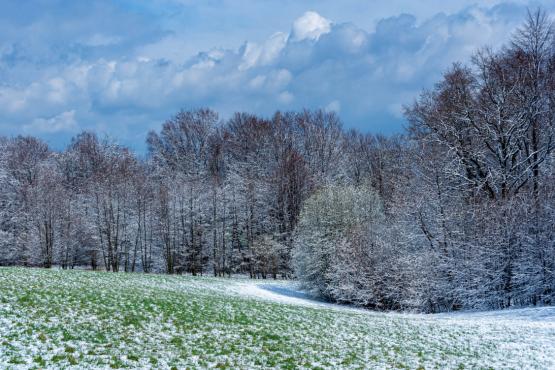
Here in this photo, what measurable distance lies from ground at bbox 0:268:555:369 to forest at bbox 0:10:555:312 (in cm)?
1094

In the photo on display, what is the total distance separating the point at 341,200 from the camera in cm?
4453

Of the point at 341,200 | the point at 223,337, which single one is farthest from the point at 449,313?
the point at 223,337

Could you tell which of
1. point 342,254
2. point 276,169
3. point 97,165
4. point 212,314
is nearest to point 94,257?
point 97,165

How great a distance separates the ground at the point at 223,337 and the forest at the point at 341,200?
1094 centimetres

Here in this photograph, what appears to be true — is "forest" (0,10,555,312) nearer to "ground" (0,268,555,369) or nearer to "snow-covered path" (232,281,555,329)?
"snow-covered path" (232,281,555,329)

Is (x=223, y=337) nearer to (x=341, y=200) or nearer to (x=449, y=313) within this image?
(x=449, y=313)

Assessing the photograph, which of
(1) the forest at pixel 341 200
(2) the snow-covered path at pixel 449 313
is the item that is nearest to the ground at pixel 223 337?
(2) the snow-covered path at pixel 449 313

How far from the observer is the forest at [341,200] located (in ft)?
110

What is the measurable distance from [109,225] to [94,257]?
748 centimetres

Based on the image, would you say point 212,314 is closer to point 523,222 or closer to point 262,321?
point 262,321

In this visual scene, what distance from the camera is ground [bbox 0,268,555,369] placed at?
12219 millimetres

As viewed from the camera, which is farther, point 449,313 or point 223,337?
point 449,313

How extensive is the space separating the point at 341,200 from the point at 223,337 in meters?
30.6

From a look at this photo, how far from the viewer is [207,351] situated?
43.7 feet
